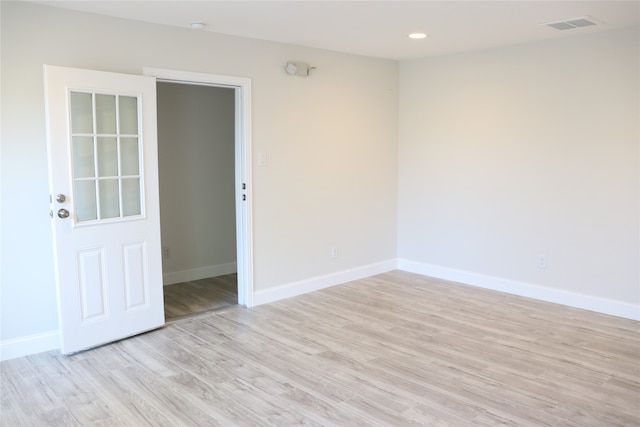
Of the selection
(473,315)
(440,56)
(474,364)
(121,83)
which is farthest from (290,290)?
(440,56)

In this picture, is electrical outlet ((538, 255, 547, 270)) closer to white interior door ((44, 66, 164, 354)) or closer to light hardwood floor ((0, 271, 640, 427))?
light hardwood floor ((0, 271, 640, 427))

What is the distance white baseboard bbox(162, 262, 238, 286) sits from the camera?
5.53 metres

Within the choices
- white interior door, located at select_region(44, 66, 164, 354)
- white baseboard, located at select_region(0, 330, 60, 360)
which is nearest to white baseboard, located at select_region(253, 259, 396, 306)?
white interior door, located at select_region(44, 66, 164, 354)

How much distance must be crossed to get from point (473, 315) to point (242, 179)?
238 centimetres

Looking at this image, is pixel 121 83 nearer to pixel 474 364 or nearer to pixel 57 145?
pixel 57 145

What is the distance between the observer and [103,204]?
3.72m

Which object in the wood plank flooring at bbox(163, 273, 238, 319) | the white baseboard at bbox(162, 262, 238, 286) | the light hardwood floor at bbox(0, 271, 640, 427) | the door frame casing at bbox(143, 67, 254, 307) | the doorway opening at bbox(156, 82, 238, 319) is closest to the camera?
the light hardwood floor at bbox(0, 271, 640, 427)

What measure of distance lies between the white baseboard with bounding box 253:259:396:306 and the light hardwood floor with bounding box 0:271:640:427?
0.62 feet

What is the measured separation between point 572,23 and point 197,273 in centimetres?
438

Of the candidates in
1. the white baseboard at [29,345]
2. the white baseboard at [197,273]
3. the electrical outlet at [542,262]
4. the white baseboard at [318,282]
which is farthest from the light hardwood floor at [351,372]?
the white baseboard at [197,273]

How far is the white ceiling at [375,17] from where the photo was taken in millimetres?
3424

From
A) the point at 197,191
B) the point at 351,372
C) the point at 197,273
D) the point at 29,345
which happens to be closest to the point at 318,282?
the point at 197,273

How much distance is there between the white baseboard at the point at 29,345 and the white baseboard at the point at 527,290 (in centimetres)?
381

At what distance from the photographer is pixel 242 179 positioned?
4.61m
